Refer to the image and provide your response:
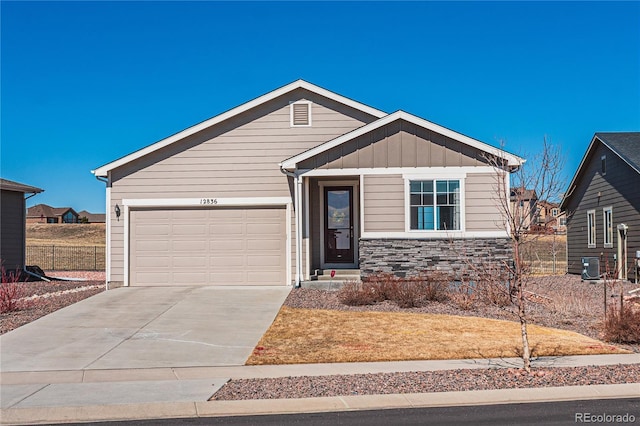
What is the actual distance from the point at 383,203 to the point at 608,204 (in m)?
12.3

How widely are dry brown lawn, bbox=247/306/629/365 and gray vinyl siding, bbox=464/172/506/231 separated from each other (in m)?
4.04

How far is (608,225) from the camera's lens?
83.3 ft

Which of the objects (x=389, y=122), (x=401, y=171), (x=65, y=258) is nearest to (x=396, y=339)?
(x=401, y=171)

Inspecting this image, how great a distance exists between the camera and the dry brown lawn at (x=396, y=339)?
10852 millimetres

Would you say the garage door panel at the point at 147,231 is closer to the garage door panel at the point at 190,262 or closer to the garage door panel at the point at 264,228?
the garage door panel at the point at 190,262

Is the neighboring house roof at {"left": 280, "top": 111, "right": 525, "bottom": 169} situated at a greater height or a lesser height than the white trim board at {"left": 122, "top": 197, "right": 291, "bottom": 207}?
greater

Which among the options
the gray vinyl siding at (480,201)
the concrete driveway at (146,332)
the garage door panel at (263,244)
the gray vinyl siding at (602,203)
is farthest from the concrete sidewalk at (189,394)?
the gray vinyl siding at (602,203)

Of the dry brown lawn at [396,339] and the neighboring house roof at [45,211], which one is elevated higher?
the neighboring house roof at [45,211]

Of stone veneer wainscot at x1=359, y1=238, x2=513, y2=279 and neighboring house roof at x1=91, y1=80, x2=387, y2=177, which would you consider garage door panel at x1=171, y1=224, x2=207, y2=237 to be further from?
stone veneer wainscot at x1=359, y1=238, x2=513, y2=279

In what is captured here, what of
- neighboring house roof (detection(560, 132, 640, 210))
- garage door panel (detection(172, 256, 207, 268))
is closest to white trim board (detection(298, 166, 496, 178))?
garage door panel (detection(172, 256, 207, 268))

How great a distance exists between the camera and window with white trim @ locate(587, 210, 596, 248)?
1057 inches

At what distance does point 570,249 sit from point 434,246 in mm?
15036

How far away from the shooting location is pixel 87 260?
4150 cm

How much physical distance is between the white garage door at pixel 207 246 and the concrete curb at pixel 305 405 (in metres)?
10.8
